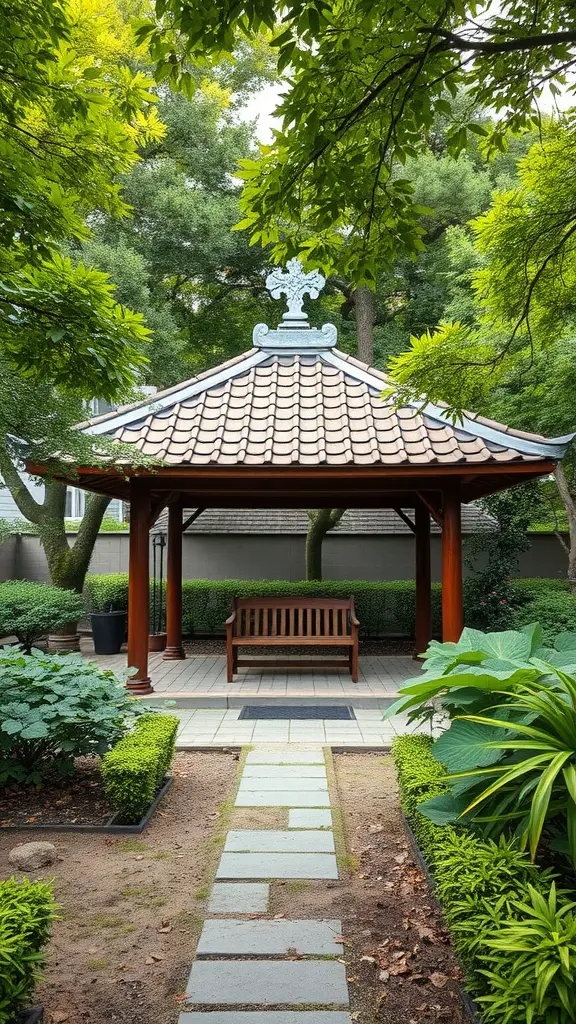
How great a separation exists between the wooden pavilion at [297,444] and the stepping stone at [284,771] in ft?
9.37

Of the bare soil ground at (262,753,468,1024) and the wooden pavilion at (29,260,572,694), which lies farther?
the wooden pavilion at (29,260,572,694)

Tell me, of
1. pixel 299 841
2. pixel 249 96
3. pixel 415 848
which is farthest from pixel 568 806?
pixel 249 96

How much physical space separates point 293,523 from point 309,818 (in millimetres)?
10860

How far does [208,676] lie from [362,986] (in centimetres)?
676

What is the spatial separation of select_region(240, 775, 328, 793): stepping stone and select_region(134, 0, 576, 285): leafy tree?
3.47 metres

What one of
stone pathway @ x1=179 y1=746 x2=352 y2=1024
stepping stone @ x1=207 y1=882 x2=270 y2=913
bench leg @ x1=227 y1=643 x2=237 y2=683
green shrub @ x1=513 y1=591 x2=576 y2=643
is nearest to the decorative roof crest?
bench leg @ x1=227 y1=643 x2=237 y2=683

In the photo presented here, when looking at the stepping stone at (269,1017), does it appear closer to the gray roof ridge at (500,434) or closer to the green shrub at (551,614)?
the gray roof ridge at (500,434)

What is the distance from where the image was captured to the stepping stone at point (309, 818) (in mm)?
4215

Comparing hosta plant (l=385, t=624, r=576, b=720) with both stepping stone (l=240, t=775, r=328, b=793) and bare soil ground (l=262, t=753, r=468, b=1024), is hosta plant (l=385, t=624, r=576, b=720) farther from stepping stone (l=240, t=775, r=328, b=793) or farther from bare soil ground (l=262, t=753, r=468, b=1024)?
stepping stone (l=240, t=775, r=328, b=793)

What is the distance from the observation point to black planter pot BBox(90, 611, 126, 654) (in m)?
11.3

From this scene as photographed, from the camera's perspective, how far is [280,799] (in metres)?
4.64

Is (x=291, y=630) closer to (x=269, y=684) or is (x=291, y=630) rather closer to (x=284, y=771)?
(x=269, y=684)

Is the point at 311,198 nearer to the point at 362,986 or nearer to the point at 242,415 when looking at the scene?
the point at 362,986

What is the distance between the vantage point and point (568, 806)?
2.52m
